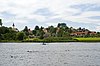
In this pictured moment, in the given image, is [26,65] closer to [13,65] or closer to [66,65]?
[13,65]

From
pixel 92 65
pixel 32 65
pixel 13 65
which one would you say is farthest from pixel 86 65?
pixel 13 65

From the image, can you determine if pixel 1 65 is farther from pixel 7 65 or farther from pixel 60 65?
pixel 60 65

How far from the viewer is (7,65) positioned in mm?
56469

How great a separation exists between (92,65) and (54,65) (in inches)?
282

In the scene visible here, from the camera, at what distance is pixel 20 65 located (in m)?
55.9

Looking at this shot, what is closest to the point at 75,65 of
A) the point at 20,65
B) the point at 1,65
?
the point at 20,65

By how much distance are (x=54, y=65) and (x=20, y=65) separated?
6419 millimetres

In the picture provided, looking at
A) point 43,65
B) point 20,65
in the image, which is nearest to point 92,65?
point 43,65

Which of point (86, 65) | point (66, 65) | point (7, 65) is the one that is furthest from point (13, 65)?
point (86, 65)

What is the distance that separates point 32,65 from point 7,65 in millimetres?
4780

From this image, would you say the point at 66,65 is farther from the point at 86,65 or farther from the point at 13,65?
the point at 13,65

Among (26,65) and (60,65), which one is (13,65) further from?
(60,65)

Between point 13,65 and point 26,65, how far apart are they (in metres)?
2.48

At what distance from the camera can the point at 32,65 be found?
56250 mm
